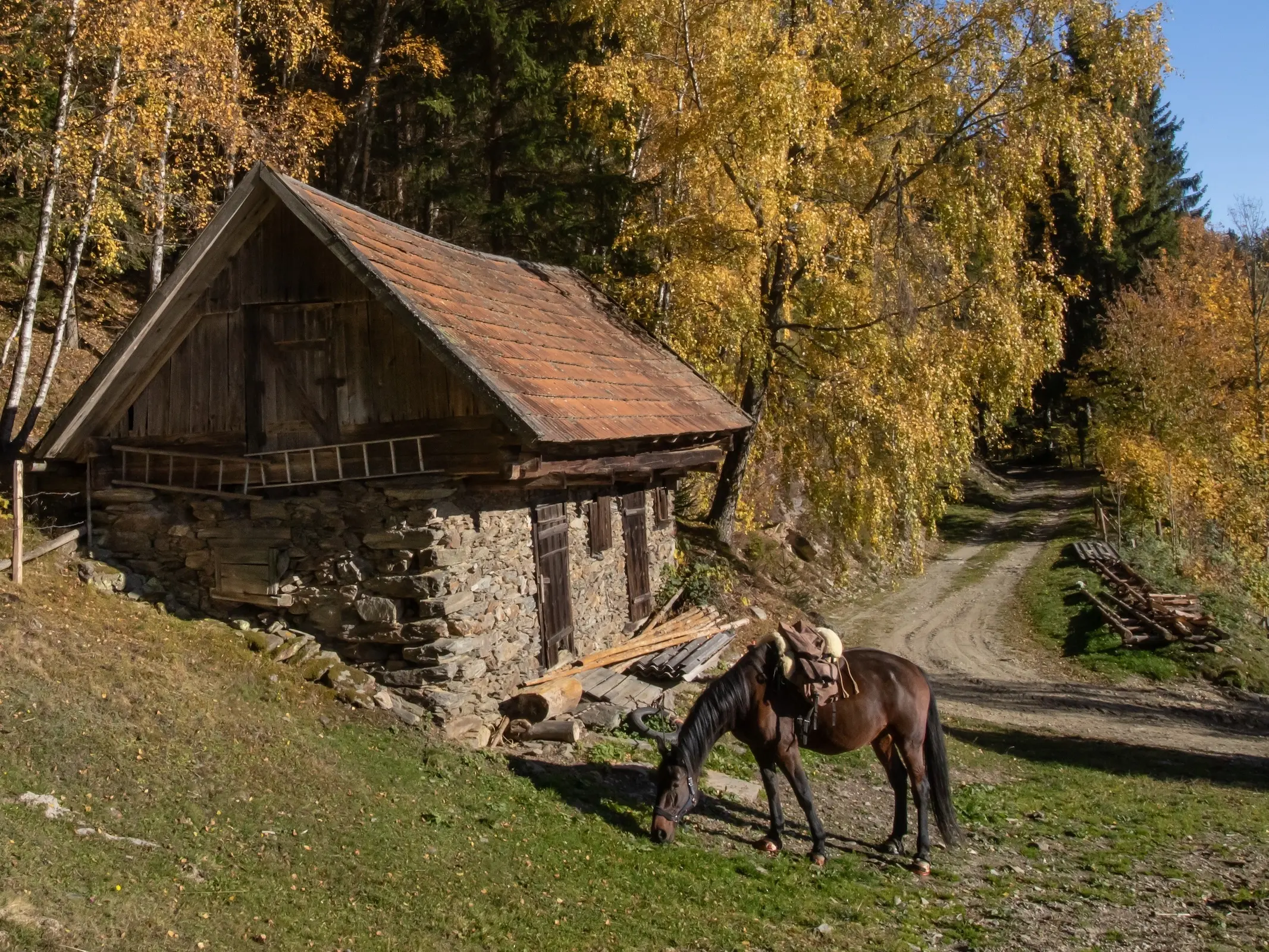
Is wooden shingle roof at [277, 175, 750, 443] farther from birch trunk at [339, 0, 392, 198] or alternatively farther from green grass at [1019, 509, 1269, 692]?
green grass at [1019, 509, 1269, 692]

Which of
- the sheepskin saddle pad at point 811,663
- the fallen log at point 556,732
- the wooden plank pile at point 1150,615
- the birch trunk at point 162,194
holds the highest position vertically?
the birch trunk at point 162,194

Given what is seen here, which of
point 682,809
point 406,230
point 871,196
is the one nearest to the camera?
point 682,809

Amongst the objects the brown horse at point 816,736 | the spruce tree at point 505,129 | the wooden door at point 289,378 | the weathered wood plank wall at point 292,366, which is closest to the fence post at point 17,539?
the weathered wood plank wall at point 292,366

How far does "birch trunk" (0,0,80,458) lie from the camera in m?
12.5

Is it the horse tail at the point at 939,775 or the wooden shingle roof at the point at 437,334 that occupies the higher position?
the wooden shingle roof at the point at 437,334

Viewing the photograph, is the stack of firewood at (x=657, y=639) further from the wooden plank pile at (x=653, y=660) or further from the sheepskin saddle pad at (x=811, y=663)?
the sheepskin saddle pad at (x=811, y=663)

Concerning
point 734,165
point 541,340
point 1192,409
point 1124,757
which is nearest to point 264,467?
point 541,340

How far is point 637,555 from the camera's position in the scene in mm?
15227

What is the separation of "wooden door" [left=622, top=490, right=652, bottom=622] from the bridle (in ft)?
22.0

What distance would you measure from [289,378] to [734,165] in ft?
31.6

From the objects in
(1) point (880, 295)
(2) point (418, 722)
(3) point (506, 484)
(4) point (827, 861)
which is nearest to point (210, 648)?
(2) point (418, 722)

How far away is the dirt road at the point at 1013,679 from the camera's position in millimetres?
15492

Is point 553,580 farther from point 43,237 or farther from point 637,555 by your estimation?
point 43,237

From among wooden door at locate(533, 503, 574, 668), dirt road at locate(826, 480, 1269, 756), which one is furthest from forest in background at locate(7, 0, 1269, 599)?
wooden door at locate(533, 503, 574, 668)
